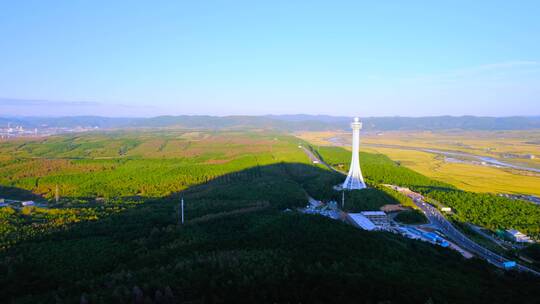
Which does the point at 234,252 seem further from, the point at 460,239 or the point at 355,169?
the point at 355,169

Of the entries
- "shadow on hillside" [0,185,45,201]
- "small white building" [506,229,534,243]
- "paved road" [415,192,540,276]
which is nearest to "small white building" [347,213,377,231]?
"paved road" [415,192,540,276]

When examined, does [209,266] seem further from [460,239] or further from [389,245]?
[460,239]

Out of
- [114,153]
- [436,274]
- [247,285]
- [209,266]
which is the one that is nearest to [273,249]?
[209,266]

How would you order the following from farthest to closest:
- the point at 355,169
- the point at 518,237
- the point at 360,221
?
the point at 355,169
the point at 360,221
the point at 518,237

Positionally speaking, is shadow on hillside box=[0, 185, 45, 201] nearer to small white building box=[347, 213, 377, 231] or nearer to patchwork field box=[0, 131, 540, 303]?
patchwork field box=[0, 131, 540, 303]

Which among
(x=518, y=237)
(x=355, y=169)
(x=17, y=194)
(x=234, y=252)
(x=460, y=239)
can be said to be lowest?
(x=17, y=194)

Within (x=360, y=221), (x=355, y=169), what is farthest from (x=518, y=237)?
(x=355, y=169)
